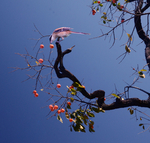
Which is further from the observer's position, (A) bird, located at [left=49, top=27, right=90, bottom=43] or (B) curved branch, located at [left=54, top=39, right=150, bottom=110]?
(B) curved branch, located at [left=54, top=39, right=150, bottom=110]

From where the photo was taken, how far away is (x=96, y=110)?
1058 millimetres

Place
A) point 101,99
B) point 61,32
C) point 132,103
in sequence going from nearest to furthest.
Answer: point 61,32 → point 132,103 → point 101,99

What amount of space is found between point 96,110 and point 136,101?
0.33 metres

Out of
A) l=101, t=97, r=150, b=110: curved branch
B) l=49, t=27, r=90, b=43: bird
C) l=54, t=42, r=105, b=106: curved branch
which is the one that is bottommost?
l=101, t=97, r=150, b=110: curved branch

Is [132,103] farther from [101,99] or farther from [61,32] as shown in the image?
[61,32]

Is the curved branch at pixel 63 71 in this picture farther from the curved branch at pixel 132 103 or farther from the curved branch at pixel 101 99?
the curved branch at pixel 132 103

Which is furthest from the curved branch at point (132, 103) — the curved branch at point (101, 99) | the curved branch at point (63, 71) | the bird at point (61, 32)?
the bird at point (61, 32)

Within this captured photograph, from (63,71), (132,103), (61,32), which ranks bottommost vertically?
(132,103)

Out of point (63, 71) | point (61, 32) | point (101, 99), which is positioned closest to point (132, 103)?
point (101, 99)

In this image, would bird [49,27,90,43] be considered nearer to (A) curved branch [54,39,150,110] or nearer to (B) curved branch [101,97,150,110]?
(A) curved branch [54,39,150,110]

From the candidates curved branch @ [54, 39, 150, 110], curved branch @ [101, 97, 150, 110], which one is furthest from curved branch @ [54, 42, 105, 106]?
curved branch @ [101, 97, 150, 110]

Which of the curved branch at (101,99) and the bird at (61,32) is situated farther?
the curved branch at (101,99)

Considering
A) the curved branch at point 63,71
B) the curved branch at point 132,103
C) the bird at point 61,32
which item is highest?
the bird at point 61,32

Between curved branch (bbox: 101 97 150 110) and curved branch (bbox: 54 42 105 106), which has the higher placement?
curved branch (bbox: 54 42 105 106)
